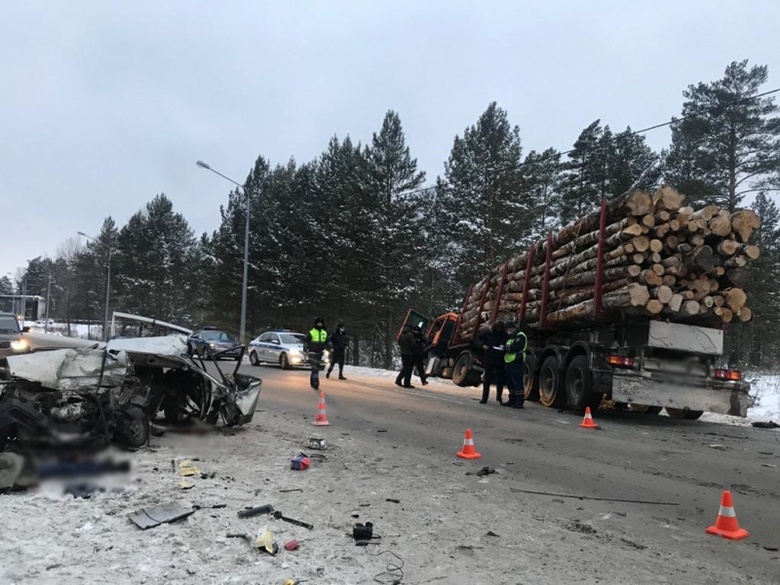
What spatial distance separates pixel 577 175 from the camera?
3166 centimetres

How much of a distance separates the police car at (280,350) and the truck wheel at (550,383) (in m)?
10.7

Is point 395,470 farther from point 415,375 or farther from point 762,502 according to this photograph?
point 415,375

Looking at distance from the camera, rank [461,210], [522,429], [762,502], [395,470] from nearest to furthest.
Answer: [762,502] < [395,470] < [522,429] < [461,210]

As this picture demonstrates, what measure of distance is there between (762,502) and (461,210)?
25.8m

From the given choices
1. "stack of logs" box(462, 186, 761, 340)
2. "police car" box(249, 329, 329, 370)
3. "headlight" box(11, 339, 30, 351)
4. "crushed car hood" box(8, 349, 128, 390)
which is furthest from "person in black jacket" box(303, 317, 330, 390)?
"crushed car hood" box(8, 349, 128, 390)

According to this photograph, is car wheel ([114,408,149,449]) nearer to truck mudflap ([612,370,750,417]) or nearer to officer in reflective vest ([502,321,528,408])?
truck mudflap ([612,370,750,417])

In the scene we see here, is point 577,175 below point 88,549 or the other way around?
the other way around

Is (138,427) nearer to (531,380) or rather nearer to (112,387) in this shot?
(112,387)

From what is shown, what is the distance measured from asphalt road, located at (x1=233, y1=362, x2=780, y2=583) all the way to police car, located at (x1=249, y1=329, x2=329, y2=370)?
344 inches

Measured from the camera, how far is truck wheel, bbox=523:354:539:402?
1410 cm

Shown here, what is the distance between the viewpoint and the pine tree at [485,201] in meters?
30.1

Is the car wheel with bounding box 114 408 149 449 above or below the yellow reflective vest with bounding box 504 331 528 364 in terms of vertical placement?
below

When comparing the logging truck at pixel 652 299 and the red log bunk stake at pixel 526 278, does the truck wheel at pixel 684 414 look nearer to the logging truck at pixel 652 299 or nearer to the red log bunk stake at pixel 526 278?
the logging truck at pixel 652 299

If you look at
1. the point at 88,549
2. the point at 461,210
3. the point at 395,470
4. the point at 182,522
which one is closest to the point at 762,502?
the point at 395,470
